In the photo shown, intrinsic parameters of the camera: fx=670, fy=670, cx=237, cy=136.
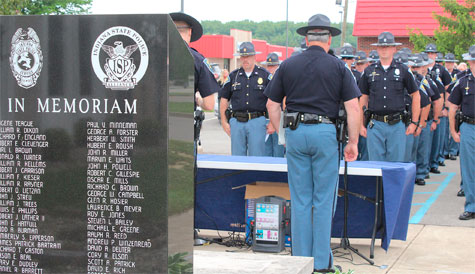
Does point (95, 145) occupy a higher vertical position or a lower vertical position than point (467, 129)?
higher

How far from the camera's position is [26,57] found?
3.64m

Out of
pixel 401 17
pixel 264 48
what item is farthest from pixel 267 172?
pixel 264 48

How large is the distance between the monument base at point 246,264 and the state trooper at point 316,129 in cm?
105

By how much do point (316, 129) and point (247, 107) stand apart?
12.6 feet

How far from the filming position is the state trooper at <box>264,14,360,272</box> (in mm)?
5723

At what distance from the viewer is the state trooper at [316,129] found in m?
5.72

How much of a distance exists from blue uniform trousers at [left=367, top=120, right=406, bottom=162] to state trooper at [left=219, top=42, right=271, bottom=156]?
61.2 inches

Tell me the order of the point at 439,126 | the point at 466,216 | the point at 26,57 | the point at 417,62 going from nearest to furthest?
1. the point at 26,57
2. the point at 466,216
3. the point at 417,62
4. the point at 439,126

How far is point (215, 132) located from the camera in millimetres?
23922

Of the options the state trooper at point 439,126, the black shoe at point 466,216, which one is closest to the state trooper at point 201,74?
the black shoe at point 466,216

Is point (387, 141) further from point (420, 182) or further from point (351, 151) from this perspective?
point (351, 151)

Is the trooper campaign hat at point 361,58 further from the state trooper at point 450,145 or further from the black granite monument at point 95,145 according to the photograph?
the black granite monument at point 95,145

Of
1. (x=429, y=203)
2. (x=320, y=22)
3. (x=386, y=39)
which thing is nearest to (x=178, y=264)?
(x=320, y=22)

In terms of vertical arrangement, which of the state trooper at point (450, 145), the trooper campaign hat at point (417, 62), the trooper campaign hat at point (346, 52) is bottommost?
the state trooper at point (450, 145)
